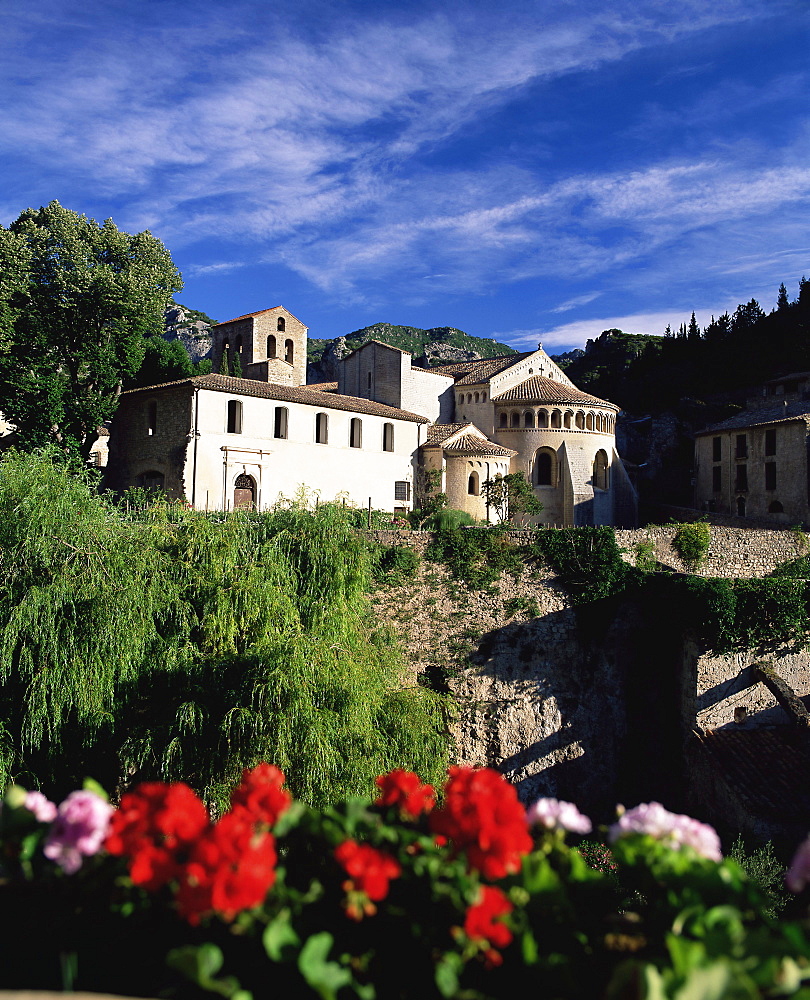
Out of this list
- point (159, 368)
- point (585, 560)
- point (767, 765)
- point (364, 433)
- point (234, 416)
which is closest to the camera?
point (767, 765)

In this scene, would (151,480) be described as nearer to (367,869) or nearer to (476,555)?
(476,555)

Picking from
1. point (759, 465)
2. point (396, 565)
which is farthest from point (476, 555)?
point (759, 465)

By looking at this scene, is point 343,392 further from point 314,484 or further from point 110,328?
point 110,328

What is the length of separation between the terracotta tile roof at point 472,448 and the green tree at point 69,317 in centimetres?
1592

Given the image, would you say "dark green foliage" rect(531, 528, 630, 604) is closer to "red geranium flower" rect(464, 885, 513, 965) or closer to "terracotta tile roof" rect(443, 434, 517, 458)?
"terracotta tile roof" rect(443, 434, 517, 458)

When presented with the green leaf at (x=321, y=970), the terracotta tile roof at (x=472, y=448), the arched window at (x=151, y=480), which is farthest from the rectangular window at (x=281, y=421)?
the green leaf at (x=321, y=970)

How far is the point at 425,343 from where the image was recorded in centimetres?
12294

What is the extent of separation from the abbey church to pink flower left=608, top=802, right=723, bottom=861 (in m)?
23.3

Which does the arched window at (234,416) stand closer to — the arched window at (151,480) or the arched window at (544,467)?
the arched window at (151,480)

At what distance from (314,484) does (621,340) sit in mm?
64346

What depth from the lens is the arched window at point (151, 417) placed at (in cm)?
3142

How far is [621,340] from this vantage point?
282ft

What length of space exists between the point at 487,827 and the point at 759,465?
41565mm

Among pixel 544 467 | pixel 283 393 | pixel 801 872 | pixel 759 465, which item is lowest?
pixel 801 872
